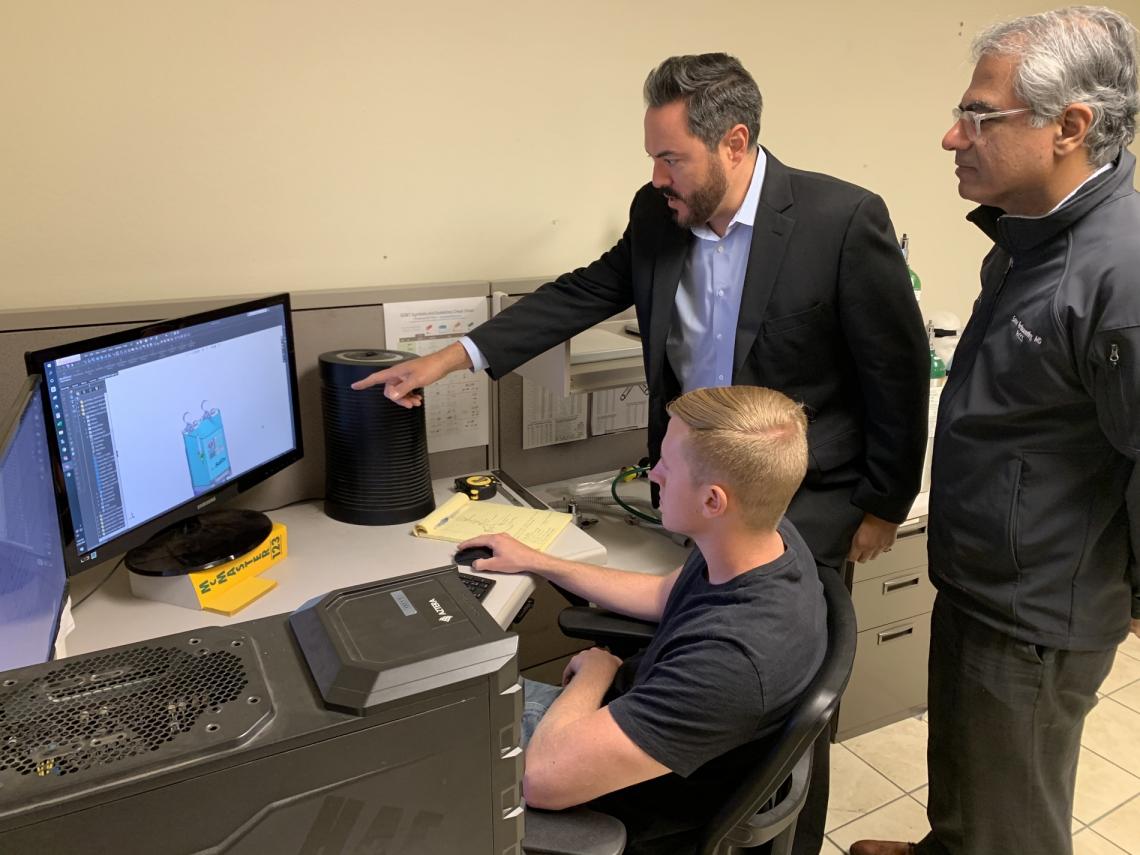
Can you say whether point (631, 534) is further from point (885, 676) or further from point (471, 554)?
point (885, 676)

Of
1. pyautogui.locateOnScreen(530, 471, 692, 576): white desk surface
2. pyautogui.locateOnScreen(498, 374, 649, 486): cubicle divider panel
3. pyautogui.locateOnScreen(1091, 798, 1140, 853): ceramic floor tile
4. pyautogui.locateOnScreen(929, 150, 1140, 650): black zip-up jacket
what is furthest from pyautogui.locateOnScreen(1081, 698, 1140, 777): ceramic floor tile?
pyautogui.locateOnScreen(498, 374, 649, 486): cubicle divider panel

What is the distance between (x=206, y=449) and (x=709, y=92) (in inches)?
43.3

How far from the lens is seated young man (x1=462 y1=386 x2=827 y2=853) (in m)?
1.07

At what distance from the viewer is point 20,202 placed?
5.09 feet

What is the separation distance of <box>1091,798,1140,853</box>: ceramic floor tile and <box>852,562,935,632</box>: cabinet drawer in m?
0.61

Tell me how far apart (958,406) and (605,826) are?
904 millimetres

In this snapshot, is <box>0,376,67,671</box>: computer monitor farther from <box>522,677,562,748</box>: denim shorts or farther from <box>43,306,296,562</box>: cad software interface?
→ <box>522,677,562,748</box>: denim shorts

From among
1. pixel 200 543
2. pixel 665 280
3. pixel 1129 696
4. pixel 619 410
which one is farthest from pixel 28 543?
pixel 1129 696

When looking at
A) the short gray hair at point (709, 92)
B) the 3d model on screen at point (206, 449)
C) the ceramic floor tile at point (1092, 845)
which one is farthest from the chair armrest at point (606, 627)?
the ceramic floor tile at point (1092, 845)

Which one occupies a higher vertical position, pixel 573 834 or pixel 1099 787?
pixel 573 834

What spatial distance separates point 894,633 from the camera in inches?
86.6

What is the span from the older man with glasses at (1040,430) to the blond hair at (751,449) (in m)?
0.42

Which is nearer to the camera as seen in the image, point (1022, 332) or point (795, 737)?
point (795, 737)

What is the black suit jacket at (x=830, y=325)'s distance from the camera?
5.01 feet
